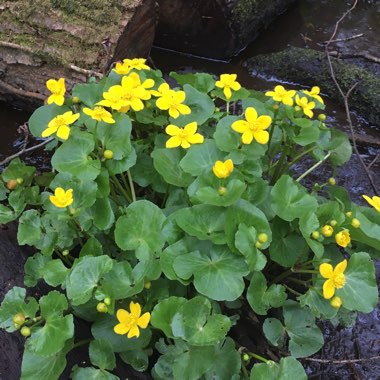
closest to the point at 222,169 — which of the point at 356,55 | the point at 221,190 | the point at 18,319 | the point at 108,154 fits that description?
the point at 221,190

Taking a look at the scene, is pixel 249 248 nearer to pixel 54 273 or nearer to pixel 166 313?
pixel 166 313

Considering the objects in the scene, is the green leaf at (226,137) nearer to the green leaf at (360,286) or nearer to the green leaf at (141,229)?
the green leaf at (141,229)

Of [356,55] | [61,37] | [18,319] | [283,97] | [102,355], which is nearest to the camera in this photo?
[18,319]

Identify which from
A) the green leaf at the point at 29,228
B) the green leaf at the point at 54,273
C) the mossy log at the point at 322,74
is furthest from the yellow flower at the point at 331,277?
the mossy log at the point at 322,74

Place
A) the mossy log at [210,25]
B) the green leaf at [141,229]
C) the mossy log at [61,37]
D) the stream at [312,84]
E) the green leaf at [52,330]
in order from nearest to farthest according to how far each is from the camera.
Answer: the green leaf at [52,330], the green leaf at [141,229], the stream at [312,84], the mossy log at [61,37], the mossy log at [210,25]

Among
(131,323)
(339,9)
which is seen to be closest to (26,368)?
(131,323)

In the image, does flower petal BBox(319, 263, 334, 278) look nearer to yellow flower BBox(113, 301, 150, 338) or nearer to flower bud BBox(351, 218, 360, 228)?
flower bud BBox(351, 218, 360, 228)

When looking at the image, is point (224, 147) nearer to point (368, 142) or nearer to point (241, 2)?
point (368, 142)

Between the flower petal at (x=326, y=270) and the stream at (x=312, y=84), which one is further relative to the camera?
the stream at (x=312, y=84)
